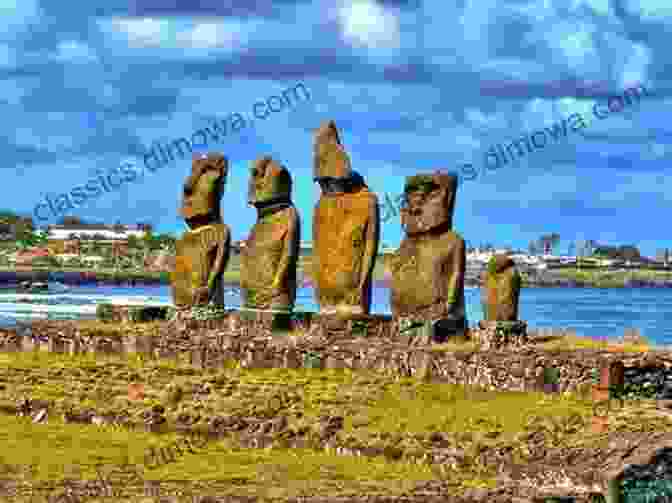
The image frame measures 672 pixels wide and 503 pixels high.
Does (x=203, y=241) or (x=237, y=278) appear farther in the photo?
(x=237, y=278)

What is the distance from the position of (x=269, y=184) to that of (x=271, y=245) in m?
1.17

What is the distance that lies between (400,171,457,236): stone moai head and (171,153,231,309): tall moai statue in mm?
4814

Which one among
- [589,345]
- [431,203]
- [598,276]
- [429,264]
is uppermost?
[598,276]

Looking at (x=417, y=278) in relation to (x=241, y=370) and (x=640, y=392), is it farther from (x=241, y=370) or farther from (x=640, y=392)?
(x=640, y=392)

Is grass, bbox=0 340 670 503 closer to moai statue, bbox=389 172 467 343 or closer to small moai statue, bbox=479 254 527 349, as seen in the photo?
small moai statue, bbox=479 254 527 349

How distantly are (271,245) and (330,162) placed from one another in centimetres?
194

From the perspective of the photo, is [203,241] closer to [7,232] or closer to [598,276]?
[7,232]

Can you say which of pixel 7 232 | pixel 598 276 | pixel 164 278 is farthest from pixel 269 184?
pixel 598 276

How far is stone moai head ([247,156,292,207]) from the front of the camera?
32.9 metres

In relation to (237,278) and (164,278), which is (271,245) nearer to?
(237,278)

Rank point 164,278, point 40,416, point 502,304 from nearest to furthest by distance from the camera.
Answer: point 40,416 < point 502,304 < point 164,278

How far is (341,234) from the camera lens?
31766mm

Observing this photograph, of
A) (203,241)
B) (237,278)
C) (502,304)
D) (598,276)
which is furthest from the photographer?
(598,276)

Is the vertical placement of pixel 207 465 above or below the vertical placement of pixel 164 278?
below
